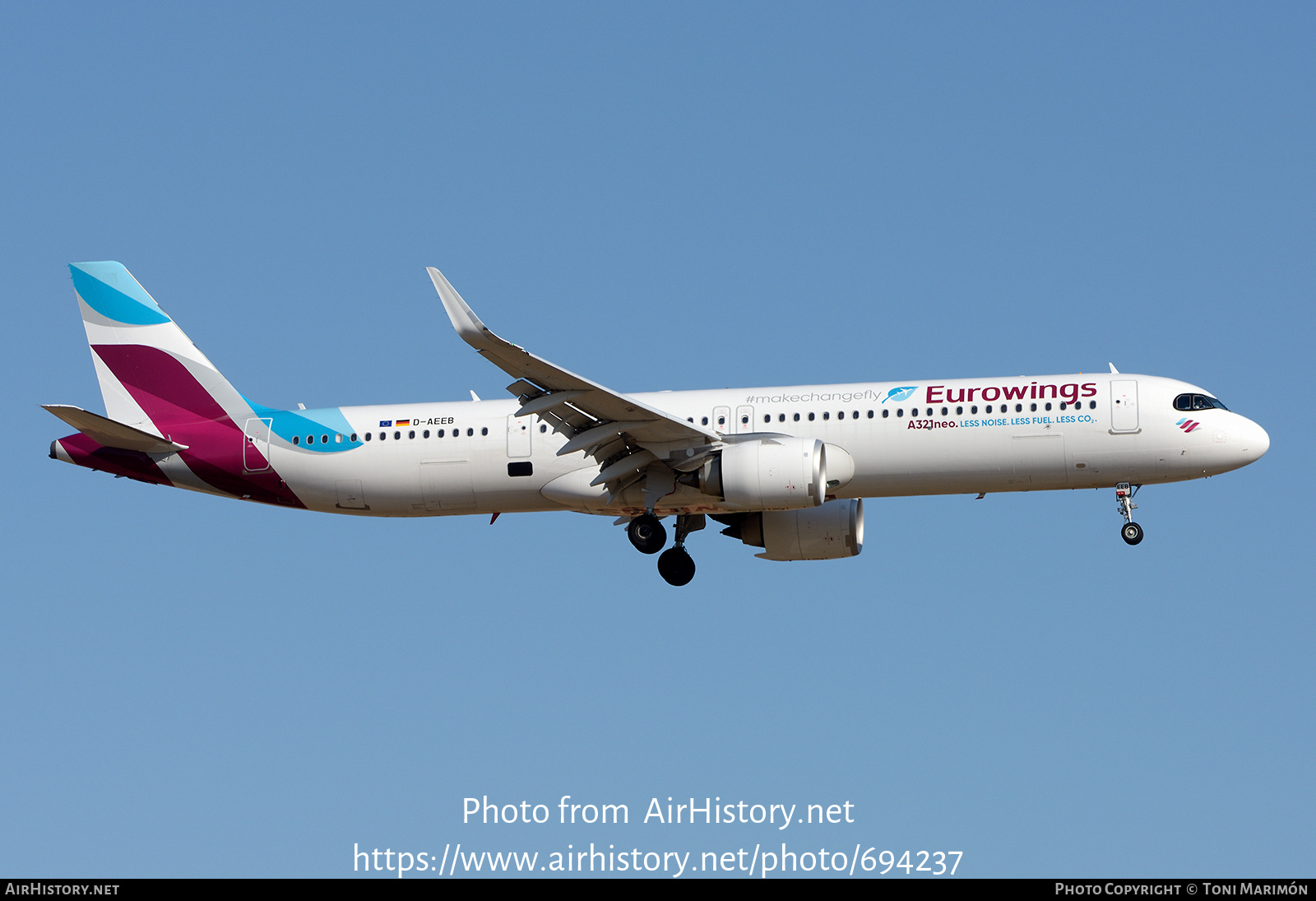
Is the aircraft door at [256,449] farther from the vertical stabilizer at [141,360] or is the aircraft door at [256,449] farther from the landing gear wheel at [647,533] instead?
the landing gear wheel at [647,533]

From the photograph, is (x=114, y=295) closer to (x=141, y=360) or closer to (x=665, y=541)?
(x=141, y=360)

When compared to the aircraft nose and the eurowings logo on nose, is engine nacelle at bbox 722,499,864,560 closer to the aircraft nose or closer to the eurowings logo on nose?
the eurowings logo on nose

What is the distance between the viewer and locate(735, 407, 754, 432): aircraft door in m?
38.5

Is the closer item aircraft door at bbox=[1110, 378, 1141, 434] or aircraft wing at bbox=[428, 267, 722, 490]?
aircraft wing at bbox=[428, 267, 722, 490]

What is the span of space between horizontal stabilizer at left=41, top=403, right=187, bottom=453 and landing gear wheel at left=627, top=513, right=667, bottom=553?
449 inches

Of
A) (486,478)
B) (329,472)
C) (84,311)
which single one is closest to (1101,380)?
(486,478)

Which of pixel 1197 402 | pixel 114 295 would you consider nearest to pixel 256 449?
pixel 114 295

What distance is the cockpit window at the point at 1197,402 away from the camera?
122 feet

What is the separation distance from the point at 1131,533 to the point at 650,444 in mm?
11177

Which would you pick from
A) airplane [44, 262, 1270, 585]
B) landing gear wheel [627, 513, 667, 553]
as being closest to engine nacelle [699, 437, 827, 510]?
airplane [44, 262, 1270, 585]

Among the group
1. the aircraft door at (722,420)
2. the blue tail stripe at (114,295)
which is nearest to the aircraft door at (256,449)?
the blue tail stripe at (114,295)

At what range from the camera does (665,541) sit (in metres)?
40.0
